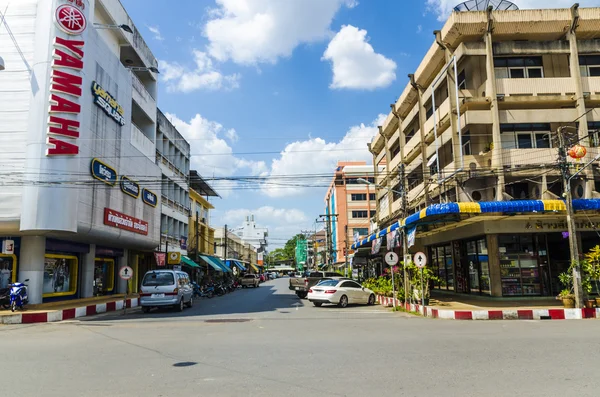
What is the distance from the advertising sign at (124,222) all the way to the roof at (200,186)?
16057 mm

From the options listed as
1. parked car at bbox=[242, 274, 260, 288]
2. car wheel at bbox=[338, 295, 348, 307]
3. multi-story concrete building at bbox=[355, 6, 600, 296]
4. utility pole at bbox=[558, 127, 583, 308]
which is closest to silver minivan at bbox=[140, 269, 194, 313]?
car wheel at bbox=[338, 295, 348, 307]

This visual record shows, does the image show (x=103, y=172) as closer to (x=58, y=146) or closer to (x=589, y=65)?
(x=58, y=146)

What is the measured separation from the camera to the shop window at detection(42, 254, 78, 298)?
22.2 m

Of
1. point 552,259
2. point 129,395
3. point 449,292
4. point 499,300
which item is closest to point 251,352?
point 129,395

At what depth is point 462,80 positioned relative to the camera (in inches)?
1004

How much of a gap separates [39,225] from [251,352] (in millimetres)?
13907

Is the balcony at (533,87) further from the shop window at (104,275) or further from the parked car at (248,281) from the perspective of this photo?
the parked car at (248,281)

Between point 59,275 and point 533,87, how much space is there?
2683cm

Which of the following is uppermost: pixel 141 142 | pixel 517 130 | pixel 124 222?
pixel 141 142

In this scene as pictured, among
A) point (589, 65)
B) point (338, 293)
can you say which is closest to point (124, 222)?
point (338, 293)

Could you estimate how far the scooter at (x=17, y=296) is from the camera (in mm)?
18297

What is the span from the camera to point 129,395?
6223 millimetres

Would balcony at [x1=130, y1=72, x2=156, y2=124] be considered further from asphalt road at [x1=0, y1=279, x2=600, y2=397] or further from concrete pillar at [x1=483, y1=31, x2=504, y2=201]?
concrete pillar at [x1=483, y1=31, x2=504, y2=201]

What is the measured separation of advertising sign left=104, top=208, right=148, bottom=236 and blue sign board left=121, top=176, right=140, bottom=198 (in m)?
1.53
